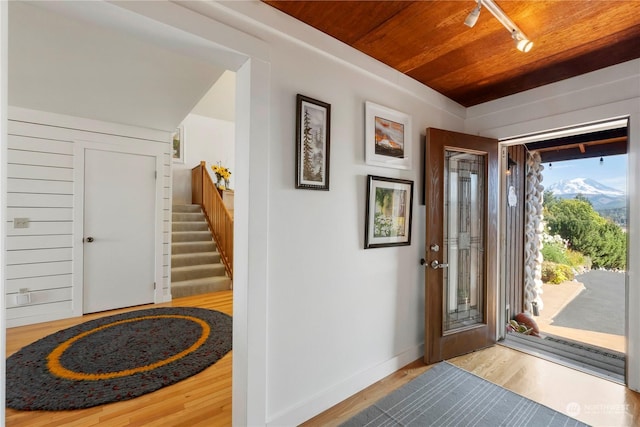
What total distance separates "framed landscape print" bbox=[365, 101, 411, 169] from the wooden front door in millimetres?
224

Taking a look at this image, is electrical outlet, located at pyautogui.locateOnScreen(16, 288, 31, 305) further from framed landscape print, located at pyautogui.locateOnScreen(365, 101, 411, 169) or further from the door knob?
the door knob

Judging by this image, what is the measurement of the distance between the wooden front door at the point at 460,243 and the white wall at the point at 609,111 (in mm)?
408

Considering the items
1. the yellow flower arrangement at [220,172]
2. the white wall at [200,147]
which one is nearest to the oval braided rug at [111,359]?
the white wall at [200,147]

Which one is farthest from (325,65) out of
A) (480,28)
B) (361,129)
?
(480,28)

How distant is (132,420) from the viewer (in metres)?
1.73

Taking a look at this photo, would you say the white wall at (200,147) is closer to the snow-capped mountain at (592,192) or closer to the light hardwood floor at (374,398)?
the light hardwood floor at (374,398)

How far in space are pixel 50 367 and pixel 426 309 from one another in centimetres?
308

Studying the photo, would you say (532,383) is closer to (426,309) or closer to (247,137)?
(426,309)

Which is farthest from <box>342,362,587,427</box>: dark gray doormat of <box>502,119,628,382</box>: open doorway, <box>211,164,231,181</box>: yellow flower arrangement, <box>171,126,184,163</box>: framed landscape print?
<box>171,126,184,163</box>: framed landscape print

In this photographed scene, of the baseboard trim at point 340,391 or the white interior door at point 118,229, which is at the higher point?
the white interior door at point 118,229

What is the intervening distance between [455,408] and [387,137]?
195cm

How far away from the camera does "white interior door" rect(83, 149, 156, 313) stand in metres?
3.52

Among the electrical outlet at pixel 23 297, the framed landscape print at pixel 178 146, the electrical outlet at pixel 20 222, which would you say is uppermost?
the framed landscape print at pixel 178 146

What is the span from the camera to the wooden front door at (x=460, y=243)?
2373 millimetres
